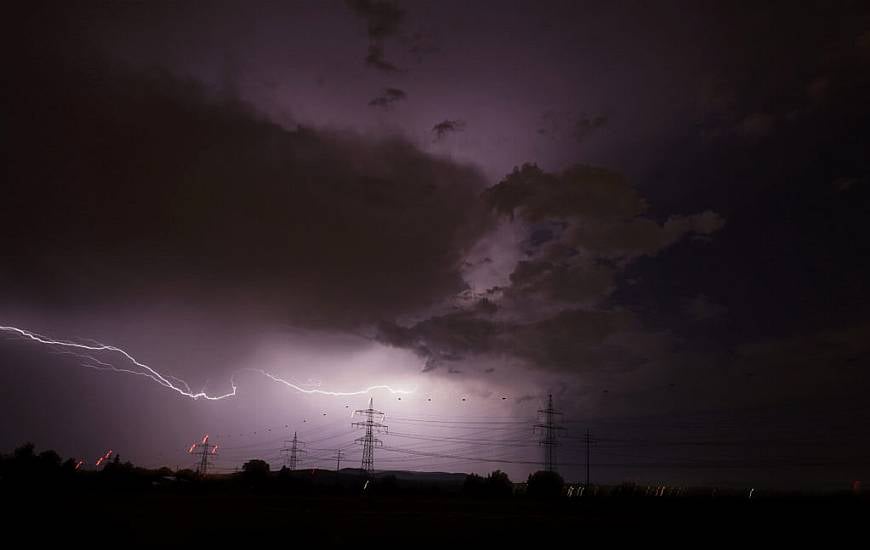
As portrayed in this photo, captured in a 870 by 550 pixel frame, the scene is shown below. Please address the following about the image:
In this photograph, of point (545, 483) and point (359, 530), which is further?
point (545, 483)

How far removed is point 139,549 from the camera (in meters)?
16.5

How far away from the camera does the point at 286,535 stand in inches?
816

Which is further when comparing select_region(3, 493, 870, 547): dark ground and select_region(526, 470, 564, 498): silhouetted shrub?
select_region(526, 470, 564, 498): silhouetted shrub

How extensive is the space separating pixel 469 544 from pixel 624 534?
814 cm

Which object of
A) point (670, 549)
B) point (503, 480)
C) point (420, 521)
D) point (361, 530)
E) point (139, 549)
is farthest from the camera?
point (503, 480)

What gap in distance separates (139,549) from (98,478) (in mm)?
78958

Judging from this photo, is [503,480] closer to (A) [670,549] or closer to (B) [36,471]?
(B) [36,471]

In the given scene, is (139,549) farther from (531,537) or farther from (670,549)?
(670,549)

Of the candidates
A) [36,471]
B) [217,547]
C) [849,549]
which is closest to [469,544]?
[217,547]

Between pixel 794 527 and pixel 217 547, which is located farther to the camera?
pixel 794 527

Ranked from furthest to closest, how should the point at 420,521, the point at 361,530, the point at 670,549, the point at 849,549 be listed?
the point at 420,521
the point at 361,530
the point at 849,549
the point at 670,549

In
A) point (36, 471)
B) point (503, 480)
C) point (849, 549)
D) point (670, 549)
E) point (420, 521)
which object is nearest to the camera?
point (670, 549)

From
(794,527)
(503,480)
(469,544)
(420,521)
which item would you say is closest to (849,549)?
(794,527)

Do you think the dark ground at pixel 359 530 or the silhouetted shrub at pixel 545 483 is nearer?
the dark ground at pixel 359 530
